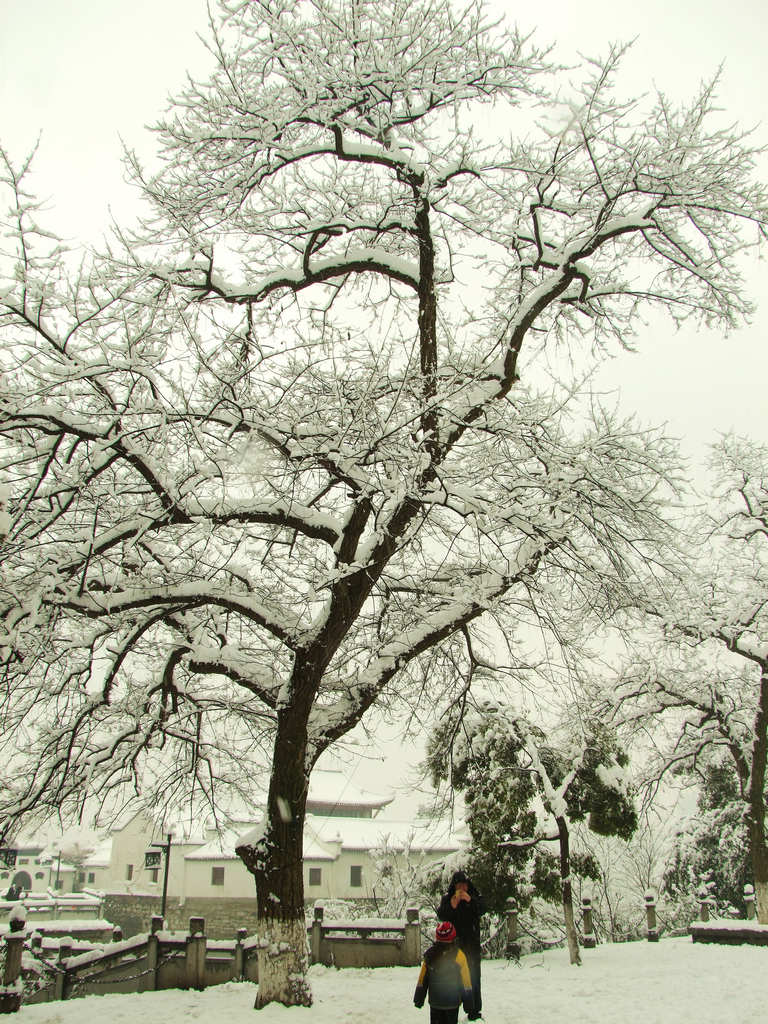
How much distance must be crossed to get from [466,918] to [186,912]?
3937 cm

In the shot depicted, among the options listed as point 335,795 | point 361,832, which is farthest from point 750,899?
point 335,795

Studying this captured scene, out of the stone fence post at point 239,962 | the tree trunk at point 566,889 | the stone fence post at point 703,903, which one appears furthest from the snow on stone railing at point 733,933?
the stone fence post at point 239,962

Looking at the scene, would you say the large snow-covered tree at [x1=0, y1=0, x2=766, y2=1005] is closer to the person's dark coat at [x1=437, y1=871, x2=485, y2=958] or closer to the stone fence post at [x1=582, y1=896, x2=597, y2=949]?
the person's dark coat at [x1=437, y1=871, x2=485, y2=958]

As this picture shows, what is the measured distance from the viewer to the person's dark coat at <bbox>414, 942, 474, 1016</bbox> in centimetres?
644

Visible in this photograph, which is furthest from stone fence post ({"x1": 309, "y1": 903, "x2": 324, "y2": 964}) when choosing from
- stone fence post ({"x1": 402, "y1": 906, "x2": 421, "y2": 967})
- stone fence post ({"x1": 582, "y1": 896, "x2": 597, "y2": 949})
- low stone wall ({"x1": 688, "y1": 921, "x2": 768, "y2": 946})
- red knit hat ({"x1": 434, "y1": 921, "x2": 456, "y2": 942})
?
red knit hat ({"x1": 434, "y1": 921, "x2": 456, "y2": 942})

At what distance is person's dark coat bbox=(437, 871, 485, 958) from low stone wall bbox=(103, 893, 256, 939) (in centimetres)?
3681

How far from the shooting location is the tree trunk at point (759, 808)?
57.6 feet

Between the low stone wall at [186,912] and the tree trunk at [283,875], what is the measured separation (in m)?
35.0

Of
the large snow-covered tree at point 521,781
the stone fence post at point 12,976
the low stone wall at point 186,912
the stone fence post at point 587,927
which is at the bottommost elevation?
Result: the low stone wall at point 186,912

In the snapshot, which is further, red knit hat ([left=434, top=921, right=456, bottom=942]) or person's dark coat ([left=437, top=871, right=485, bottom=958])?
person's dark coat ([left=437, top=871, right=485, bottom=958])

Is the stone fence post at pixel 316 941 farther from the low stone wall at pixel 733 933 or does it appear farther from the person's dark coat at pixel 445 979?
the person's dark coat at pixel 445 979

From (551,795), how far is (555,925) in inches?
423

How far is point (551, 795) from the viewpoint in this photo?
14.4 m

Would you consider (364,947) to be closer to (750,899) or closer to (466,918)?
(466,918)
